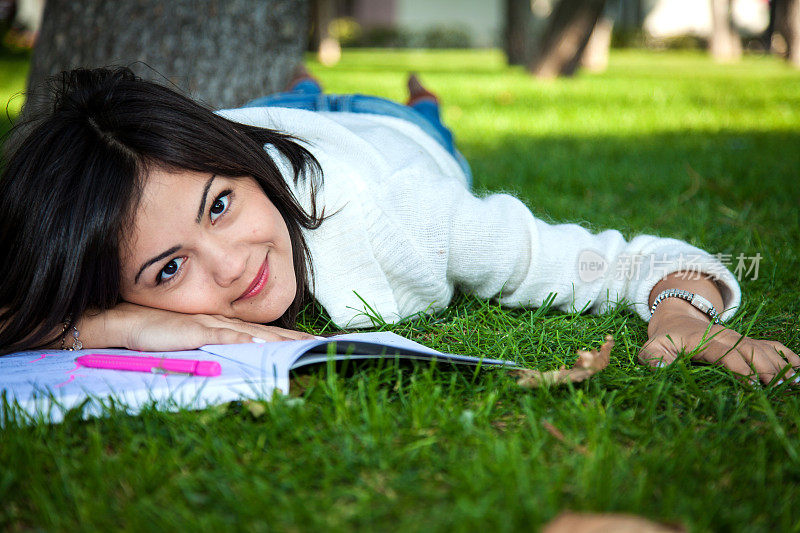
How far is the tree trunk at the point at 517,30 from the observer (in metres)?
12.1

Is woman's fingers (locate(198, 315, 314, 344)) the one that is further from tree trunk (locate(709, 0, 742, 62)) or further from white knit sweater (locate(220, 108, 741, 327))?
tree trunk (locate(709, 0, 742, 62))

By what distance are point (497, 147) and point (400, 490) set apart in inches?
149

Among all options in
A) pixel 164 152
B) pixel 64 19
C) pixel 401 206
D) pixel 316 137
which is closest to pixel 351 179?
pixel 401 206

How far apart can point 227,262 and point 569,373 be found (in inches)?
32.9

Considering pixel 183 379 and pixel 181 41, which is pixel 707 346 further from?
pixel 181 41

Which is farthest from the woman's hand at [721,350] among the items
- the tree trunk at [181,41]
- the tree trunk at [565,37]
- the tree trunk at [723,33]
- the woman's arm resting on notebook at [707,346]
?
the tree trunk at [723,33]

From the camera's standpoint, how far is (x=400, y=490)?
3.74 ft

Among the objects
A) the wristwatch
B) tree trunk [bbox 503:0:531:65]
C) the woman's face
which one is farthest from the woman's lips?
tree trunk [bbox 503:0:531:65]

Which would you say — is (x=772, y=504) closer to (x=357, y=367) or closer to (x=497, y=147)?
(x=357, y=367)

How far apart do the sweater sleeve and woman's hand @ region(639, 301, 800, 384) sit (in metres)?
0.23

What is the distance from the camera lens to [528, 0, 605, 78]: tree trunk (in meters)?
8.73

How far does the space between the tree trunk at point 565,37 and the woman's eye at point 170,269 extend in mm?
8109

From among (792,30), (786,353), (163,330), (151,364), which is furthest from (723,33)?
(151,364)

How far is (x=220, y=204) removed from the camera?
1.78 m
